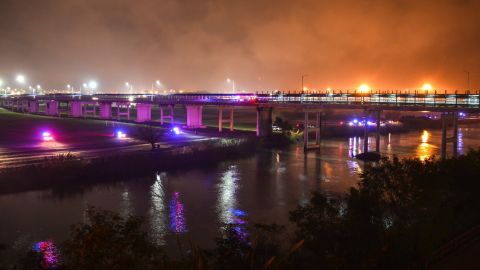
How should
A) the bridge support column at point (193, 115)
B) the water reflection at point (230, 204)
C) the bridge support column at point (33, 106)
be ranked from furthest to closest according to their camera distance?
1. the bridge support column at point (33, 106)
2. the bridge support column at point (193, 115)
3. the water reflection at point (230, 204)

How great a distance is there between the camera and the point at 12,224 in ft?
76.3

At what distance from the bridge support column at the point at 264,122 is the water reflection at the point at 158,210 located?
99.4 feet

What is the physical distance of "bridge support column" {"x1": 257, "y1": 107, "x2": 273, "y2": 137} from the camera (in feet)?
214

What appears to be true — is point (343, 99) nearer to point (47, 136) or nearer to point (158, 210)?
point (158, 210)

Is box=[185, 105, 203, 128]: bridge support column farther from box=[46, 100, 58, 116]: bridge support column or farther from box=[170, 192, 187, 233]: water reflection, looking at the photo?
box=[46, 100, 58, 116]: bridge support column

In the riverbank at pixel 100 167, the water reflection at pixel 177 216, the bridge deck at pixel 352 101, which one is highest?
the bridge deck at pixel 352 101

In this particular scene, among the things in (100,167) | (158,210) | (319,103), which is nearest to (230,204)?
(158,210)

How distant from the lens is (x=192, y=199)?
2969 cm

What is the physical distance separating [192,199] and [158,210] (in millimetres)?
3571

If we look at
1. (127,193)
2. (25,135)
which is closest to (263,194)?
(127,193)

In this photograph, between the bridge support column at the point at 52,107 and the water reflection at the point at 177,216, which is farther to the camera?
the bridge support column at the point at 52,107

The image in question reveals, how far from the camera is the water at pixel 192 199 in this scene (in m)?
23.0

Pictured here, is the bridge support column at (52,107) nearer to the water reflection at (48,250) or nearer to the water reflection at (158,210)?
the water reflection at (158,210)

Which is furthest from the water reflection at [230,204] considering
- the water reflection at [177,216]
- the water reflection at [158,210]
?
the water reflection at [158,210]
